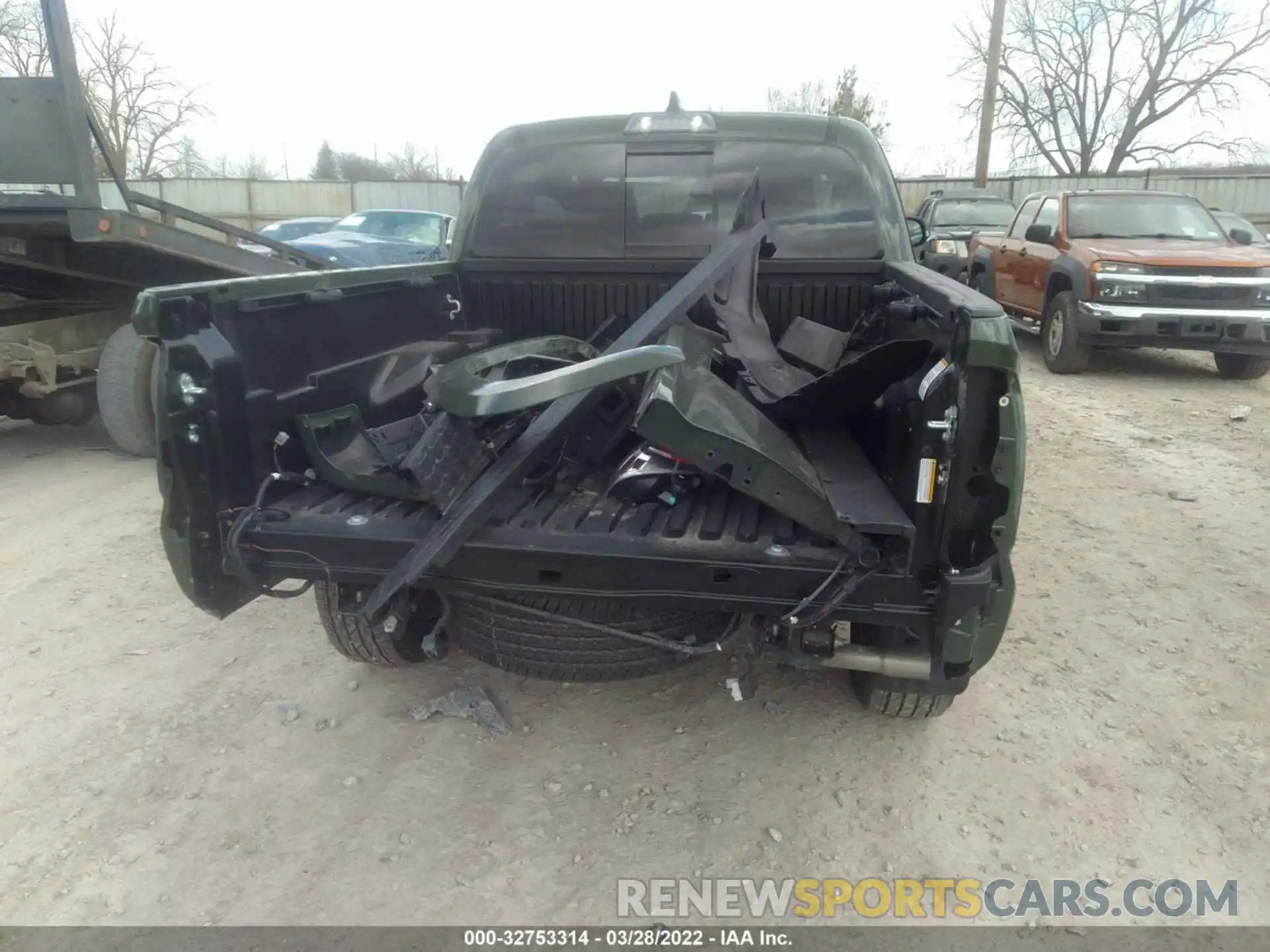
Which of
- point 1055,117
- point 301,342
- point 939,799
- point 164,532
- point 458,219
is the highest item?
point 1055,117

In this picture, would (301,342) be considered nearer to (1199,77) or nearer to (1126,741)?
(1126,741)

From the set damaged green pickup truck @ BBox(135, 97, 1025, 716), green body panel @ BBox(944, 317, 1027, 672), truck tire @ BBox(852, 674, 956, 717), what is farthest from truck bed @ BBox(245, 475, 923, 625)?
truck tire @ BBox(852, 674, 956, 717)

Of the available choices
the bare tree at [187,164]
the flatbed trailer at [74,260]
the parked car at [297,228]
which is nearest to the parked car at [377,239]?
the parked car at [297,228]

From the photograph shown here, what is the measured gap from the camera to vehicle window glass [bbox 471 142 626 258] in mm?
3947

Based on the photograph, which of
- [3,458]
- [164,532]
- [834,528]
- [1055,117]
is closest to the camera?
[834,528]

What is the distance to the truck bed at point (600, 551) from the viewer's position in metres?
2.34

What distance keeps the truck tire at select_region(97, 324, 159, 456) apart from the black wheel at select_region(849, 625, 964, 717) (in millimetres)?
5245

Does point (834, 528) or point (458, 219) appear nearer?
point (834, 528)

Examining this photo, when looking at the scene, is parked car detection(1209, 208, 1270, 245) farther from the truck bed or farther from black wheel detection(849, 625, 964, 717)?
the truck bed

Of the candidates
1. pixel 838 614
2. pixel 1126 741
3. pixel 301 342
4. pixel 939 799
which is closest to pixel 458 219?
pixel 301 342

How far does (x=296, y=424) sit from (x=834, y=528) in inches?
66.3

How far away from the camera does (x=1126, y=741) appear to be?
307 centimetres

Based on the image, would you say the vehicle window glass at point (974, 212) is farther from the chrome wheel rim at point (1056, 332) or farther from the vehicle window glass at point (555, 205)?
the vehicle window glass at point (555, 205)

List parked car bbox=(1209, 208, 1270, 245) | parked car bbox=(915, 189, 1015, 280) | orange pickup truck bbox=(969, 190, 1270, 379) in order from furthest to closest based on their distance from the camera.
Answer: parked car bbox=(915, 189, 1015, 280) < parked car bbox=(1209, 208, 1270, 245) < orange pickup truck bbox=(969, 190, 1270, 379)
